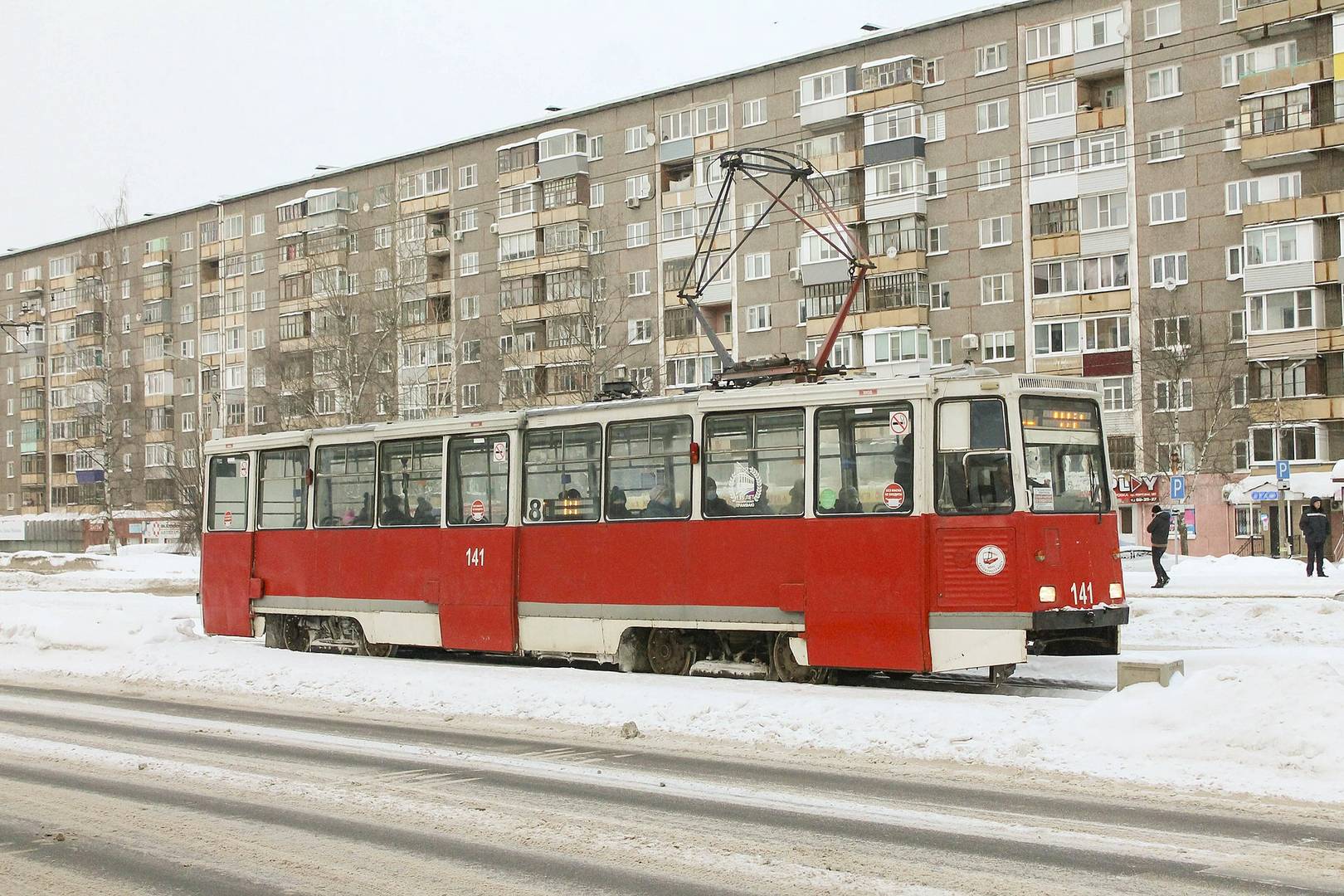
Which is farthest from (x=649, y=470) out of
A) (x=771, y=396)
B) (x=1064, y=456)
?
(x=1064, y=456)

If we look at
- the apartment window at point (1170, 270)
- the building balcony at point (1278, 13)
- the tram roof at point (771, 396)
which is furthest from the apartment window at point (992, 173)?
the tram roof at point (771, 396)

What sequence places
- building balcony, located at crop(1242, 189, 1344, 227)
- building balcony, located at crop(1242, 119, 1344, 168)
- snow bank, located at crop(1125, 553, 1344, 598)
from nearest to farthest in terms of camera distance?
snow bank, located at crop(1125, 553, 1344, 598) → building balcony, located at crop(1242, 119, 1344, 168) → building balcony, located at crop(1242, 189, 1344, 227)

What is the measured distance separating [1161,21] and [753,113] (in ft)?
61.1

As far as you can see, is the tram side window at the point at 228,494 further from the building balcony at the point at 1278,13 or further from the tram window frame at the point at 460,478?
the building balcony at the point at 1278,13

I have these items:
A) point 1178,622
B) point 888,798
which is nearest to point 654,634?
point 888,798

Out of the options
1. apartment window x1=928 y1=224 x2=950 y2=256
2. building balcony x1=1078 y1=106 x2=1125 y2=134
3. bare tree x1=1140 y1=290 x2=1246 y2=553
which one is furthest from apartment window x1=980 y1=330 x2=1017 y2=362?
building balcony x1=1078 y1=106 x2=1125 y2=134

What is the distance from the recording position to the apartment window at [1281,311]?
176 ft

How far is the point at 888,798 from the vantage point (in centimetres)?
994

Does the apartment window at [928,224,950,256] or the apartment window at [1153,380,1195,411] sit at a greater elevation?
the apartment window at [928,224,950,256]

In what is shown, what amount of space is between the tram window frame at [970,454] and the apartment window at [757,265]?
52320mm

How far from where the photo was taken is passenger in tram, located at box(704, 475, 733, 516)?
16875mm

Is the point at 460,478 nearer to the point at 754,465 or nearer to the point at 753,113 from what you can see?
the point at 754,465

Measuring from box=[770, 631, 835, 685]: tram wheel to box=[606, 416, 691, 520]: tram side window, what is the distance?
1899mm

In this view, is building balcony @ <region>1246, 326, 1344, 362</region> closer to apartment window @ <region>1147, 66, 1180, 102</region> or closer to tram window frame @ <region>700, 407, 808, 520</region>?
apartment window @ <region>1147, 66, 1180, 102</region>
